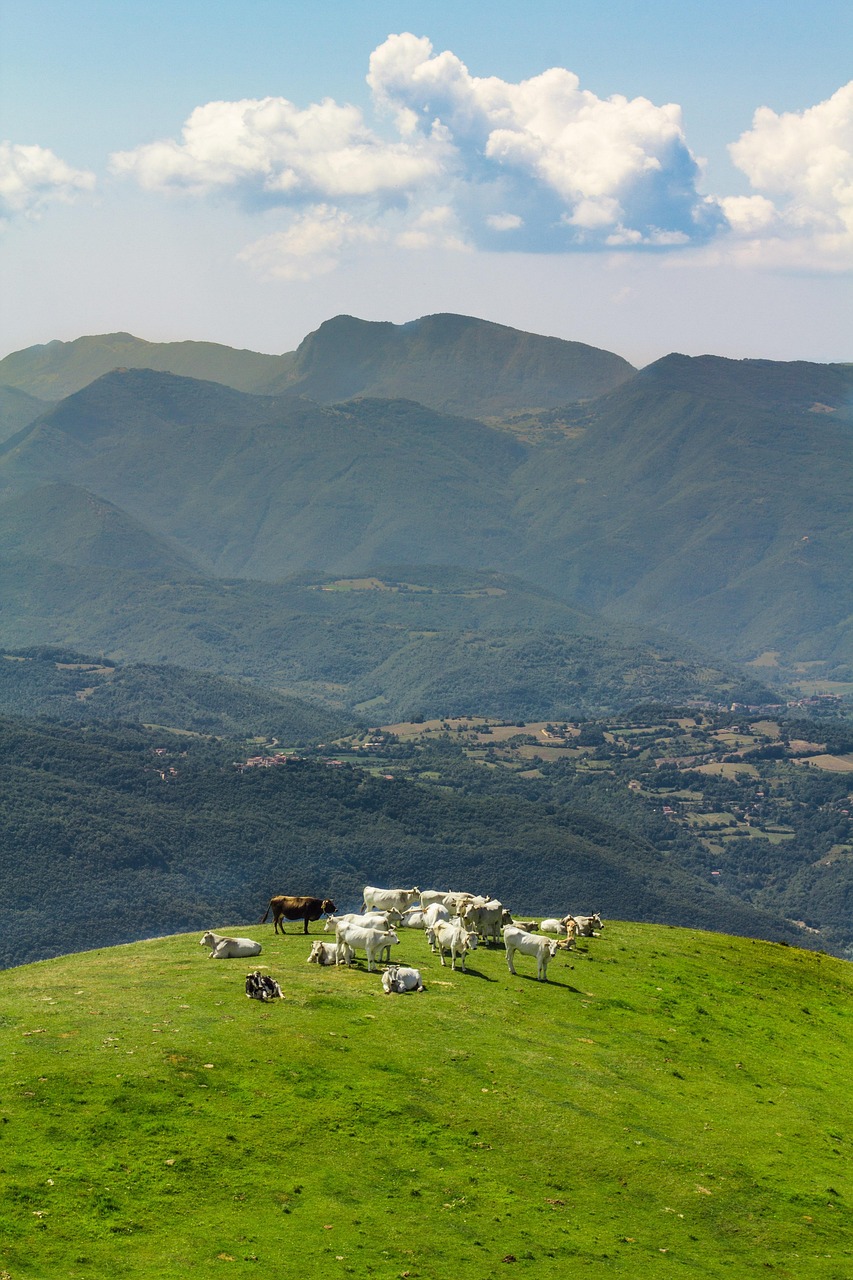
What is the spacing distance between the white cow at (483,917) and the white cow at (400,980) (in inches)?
271

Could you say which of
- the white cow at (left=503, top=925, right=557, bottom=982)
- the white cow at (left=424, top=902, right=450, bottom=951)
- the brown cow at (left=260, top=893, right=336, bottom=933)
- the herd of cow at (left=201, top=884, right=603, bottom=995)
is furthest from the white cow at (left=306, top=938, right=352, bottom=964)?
the brown cow at (left=260, top=893, right=336, bottom=933)

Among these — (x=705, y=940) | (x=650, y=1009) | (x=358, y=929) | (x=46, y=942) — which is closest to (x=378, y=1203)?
(x=358, y=929)

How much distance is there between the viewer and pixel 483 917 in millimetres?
49719

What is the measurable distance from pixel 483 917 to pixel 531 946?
10.6ft

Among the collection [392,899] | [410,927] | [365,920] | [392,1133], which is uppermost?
[365,920]

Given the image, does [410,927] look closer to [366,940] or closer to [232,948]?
[366,940]

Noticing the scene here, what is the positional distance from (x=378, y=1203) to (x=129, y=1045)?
25.4ft

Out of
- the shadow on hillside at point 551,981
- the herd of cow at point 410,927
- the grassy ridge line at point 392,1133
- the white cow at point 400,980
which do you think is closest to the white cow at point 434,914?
the herd of cow at point 410,927

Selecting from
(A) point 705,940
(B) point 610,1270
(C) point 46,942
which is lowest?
(C) point 46,942

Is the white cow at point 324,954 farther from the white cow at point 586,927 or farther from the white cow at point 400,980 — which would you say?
the white cow at point 586,927

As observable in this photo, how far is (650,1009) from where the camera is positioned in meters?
46.8

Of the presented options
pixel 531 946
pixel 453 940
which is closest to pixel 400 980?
pixel 453 940

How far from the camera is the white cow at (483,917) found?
49.4m

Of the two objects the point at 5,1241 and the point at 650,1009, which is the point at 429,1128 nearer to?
the point at 5,1241
